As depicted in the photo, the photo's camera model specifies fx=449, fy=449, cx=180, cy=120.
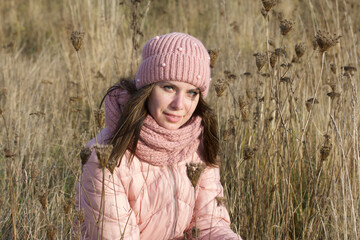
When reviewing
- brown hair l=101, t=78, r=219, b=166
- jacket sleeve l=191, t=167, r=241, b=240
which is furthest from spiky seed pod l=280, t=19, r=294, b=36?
jacket sleeve l=191, t=167, r=241, b=240

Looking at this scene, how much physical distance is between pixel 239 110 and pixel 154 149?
4.24 feet

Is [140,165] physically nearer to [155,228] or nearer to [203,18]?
[155,228]

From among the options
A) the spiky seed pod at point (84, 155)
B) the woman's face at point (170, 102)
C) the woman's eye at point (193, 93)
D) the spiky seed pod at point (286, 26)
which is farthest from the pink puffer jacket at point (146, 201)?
the spiky seed pod at point (286, 26)

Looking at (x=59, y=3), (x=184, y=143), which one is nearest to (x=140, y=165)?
(x=184, y=143)

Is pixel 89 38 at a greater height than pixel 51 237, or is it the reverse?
pixel 89 38

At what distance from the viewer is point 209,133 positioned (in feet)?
7.51

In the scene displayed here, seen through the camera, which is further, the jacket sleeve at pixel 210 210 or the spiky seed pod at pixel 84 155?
the jacket sleeve at pixel 210 210

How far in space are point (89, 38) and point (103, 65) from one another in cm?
64

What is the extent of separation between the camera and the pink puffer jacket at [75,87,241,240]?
193 cm

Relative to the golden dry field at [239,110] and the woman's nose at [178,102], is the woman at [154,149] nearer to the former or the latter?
the woman's nose at [178,102]

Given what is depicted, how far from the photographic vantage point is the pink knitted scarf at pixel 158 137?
6.74ft

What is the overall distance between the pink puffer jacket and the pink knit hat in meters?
0.36

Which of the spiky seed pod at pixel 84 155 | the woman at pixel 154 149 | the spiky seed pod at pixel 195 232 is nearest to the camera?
the spiky seed pod at pixel 84 155

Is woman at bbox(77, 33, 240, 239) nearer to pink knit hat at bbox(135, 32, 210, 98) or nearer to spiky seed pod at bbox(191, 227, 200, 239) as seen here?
pink knit hat at bbox(135, 32, 210, 98)
